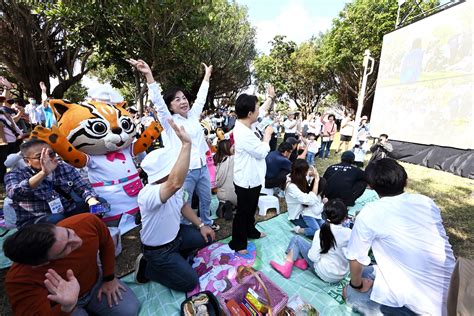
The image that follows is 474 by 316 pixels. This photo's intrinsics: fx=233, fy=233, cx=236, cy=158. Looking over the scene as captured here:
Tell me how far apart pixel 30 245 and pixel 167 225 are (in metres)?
0.94

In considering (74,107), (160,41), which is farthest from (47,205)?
(160,41)

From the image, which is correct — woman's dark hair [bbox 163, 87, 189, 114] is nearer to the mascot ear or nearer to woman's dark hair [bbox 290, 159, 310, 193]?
the mascot ear

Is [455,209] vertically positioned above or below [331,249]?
below

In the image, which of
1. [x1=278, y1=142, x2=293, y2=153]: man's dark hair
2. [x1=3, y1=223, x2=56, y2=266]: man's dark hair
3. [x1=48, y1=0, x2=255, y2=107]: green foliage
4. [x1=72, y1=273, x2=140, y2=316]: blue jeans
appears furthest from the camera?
[x1=48, y1=0, x2=255, y2=107]: green foliage

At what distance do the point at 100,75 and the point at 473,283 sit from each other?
105 feet

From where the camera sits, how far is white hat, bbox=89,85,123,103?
3.20 m

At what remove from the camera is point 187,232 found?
244 centimetres

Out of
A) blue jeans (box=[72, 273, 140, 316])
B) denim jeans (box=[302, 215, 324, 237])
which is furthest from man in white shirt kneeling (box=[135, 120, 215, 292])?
denim jeans (box=[302, 215, 324, 237])

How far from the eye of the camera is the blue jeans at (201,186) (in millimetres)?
2916

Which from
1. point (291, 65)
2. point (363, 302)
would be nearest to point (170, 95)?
point (363, 302)

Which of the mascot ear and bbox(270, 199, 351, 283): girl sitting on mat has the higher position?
the mascot ear

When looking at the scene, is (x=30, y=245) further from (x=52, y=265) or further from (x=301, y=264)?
(x=301, y=264)

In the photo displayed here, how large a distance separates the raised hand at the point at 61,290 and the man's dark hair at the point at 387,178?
2.01 metres

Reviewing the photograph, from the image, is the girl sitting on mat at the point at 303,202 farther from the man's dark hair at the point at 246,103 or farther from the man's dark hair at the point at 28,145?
the man's dark hair at the point at 28,145
